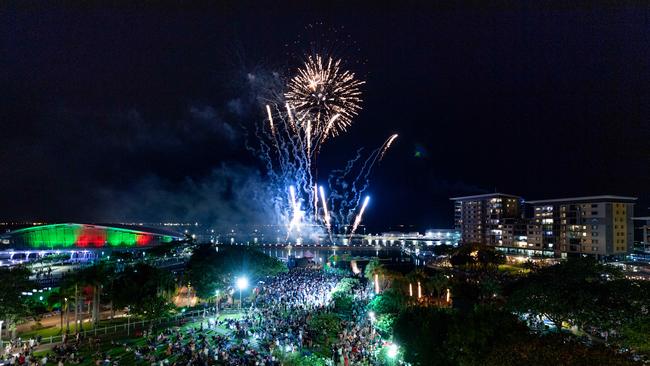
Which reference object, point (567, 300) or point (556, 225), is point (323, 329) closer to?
point (567, 300)

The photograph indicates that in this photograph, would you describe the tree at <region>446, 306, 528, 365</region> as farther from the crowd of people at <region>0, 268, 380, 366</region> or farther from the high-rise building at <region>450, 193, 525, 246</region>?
the high-rise building at <region>450, 193, 525, 246</region>

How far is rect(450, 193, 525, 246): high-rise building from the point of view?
96.4 m

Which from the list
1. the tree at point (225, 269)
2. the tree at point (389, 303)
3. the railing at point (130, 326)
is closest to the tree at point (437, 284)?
the tree at point (389, 303)

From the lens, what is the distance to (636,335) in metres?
18.9

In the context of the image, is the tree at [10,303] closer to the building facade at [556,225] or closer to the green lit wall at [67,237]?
the green lit wall at [67,237]

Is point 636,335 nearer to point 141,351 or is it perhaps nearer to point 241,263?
point 141,351

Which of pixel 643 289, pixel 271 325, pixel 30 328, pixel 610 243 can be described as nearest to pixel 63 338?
pixel 30 328

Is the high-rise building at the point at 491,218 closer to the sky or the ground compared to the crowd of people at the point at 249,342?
closer to the sky

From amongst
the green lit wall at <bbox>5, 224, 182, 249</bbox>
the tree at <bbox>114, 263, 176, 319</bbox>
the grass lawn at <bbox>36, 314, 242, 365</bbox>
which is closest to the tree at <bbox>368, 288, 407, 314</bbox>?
the grass lawn at <bbox>36, 314, 242, 365</bbox>

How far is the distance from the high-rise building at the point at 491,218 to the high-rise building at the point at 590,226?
9.69 metres

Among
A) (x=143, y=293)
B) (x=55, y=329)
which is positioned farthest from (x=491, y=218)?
(x=55, y=329)

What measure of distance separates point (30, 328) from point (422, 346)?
25.4 meters

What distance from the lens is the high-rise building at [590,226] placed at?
72.6 metres

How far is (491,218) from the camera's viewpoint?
335 feet
